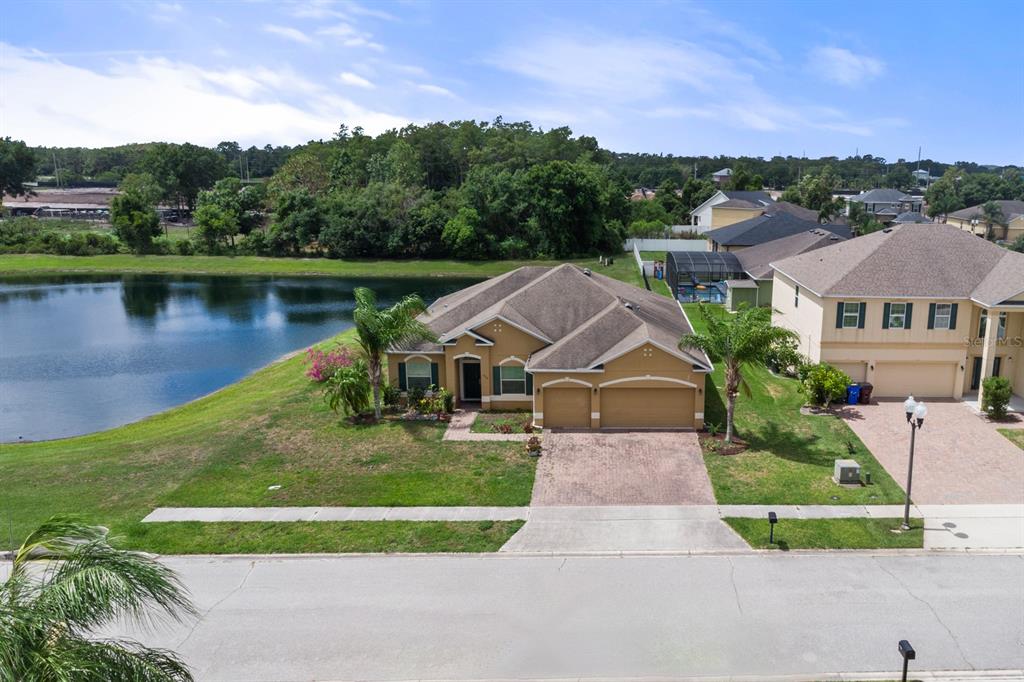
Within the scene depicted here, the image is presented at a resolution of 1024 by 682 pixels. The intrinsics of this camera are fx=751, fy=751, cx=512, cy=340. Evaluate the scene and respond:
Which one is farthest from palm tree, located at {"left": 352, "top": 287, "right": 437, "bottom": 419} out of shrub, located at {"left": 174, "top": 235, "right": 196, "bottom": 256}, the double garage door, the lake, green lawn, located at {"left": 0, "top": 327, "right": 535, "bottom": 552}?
shrub, located at {"left": 174, "top": 235, "right": 196, "bottom": 256}

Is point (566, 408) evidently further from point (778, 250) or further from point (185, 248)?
point (185, 248)

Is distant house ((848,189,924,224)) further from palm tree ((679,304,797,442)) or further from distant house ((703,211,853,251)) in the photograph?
palm tree ((679,304,797,442))

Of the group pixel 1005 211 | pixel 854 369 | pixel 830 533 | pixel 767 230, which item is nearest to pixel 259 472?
pixel 830 533

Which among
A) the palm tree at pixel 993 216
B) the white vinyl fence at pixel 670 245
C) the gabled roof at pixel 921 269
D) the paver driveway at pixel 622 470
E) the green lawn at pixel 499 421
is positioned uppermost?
the palm tree at pixel 993 216

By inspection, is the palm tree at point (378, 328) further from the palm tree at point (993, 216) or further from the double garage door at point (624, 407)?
the palm tree at point (993, 216)

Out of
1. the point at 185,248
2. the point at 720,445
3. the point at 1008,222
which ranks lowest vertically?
the point at 720,445

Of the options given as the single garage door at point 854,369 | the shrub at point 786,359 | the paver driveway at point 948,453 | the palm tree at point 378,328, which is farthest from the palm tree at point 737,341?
the palm tree at point 378,328
